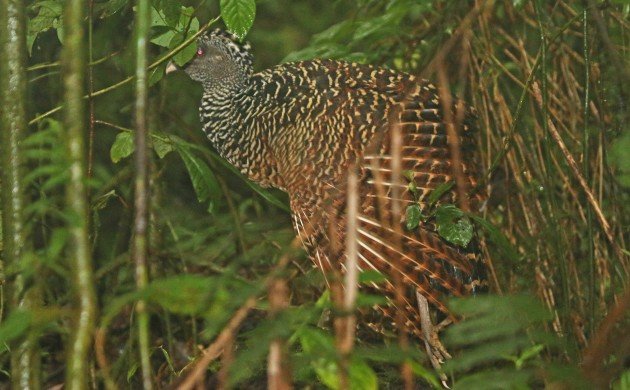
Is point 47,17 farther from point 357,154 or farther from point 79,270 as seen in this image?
point 79,270

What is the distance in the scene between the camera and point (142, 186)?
66.5 inches

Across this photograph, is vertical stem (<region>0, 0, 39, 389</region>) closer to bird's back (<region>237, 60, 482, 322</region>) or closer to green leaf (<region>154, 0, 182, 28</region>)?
green leaf (<region>154, 0, 182, 28</region>)

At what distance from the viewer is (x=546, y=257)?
12.8 ft

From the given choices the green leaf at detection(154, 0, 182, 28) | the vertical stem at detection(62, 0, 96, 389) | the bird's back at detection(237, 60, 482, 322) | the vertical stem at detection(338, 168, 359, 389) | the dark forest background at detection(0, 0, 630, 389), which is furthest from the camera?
the bird's back at detection(237, 60, 482, 322)

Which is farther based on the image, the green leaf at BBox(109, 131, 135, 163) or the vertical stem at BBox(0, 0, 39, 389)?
the green leaf at BBox(109, 131, 135, 163)

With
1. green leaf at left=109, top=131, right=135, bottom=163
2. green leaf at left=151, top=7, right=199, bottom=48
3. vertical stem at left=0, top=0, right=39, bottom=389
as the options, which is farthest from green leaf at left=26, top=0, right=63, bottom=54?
vertical stem at left=0, top=0, right=39, bottom=389

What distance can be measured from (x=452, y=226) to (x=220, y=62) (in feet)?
5.45

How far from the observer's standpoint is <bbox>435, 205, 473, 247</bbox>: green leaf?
281 centimetres

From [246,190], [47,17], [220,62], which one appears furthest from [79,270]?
[246,190]

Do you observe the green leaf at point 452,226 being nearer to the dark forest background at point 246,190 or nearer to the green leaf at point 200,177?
the dark forest background at point 246,190

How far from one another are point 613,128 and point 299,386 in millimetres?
1676

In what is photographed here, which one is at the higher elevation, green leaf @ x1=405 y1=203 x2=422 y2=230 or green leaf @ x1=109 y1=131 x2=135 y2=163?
green leaf @ x1=109 y1=131 x2=135 y2=163

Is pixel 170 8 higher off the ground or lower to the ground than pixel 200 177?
higher

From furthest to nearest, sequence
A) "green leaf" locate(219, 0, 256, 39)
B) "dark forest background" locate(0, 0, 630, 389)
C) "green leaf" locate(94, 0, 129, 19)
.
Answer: "green leaf" locate(94, 0, 129, 19)
"green leaf" locate(219, 0, 256, 39)
"dark forest background" locate(0, 0, 630, 389)
